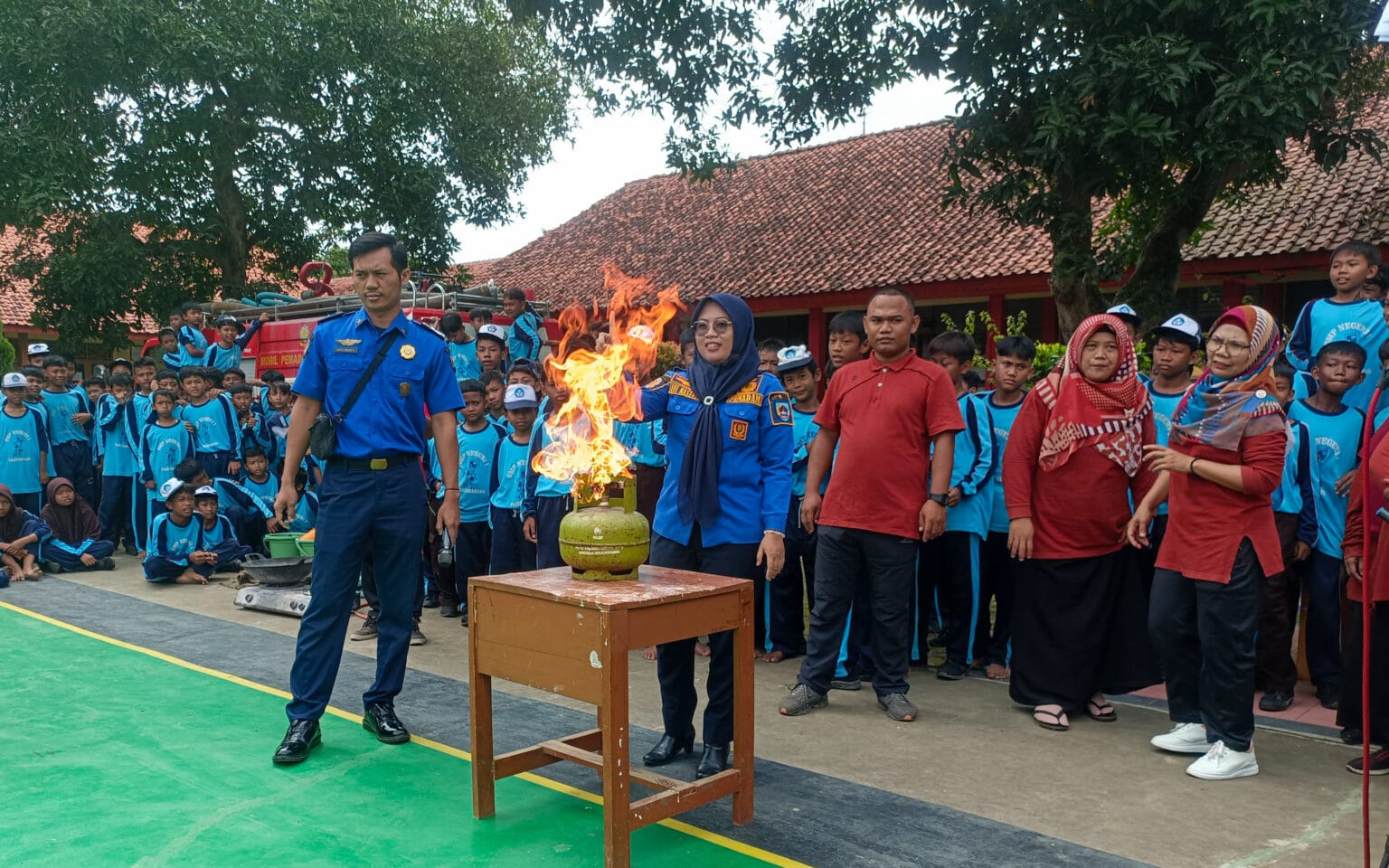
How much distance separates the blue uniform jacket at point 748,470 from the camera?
169 inches

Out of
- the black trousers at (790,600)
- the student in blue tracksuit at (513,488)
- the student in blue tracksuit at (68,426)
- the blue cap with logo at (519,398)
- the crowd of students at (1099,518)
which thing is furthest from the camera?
the student in blue tracksuit at (68,426)

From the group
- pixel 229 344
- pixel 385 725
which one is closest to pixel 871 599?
pixel 385 725

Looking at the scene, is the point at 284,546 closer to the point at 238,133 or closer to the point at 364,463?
the point at 364,463

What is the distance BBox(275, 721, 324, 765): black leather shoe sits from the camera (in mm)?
4199

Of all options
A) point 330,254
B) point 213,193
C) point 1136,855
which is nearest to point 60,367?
point 213,193

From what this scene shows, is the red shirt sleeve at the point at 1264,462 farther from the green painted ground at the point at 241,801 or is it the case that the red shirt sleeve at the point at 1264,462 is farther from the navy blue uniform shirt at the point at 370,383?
the navy blue uniform shirt at the point at 370,383

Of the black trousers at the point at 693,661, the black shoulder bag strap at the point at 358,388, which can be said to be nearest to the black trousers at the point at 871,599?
the black trousers at the point at 693,661

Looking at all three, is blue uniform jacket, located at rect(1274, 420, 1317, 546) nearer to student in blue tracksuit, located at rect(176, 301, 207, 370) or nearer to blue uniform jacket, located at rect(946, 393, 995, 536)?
blue uniform jacket, located at rect(946, 393, 995, 536)

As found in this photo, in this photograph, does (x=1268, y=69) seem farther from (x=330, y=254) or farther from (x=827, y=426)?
(x=330, y=254)

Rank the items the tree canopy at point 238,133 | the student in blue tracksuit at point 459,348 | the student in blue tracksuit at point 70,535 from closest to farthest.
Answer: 1. the student in blue tracksuit at point 70,535
2. the student in blue tracksuit at point 459,348
3. the tree canopy at point 238,133

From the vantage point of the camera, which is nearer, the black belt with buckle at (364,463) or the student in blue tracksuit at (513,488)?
the black belt with buckle at (364,463)

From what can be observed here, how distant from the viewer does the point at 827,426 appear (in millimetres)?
5246

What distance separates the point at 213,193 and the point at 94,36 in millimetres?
3307

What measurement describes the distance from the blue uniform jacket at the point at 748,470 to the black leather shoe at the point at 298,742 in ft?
5.32
